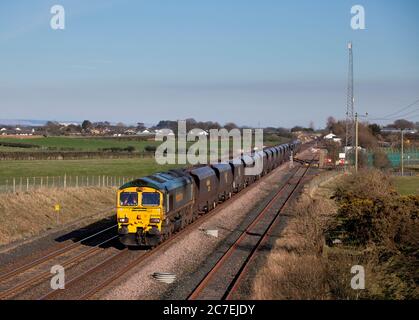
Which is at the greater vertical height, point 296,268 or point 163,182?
point 163,182

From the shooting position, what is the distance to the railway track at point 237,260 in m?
17.6

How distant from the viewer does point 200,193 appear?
103 feet

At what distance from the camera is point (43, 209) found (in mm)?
33562

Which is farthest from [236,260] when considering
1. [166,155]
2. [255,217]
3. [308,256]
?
[166,155]

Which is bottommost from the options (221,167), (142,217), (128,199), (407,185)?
(407,185)

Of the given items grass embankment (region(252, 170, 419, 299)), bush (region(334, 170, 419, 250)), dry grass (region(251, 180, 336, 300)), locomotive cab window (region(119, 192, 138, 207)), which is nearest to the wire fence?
locomotive cab window (region(119, 192, 138, 207))

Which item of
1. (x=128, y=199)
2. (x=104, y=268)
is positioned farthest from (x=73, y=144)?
(x=104, y=268)

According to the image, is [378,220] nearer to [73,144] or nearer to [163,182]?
→ [163,182]

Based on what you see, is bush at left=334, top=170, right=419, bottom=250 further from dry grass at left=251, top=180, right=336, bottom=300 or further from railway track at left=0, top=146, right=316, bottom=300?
railway track at left=0, top=146, right=316, bottom=300

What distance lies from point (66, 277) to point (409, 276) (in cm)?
1166

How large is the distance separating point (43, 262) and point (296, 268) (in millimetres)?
10105

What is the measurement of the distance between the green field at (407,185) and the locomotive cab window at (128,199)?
98.6 ft

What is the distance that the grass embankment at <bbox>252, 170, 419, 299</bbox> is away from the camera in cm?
1606

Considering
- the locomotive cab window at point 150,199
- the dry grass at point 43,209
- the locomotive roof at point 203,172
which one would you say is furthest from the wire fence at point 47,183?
the locomotive cab window at point 150,199
